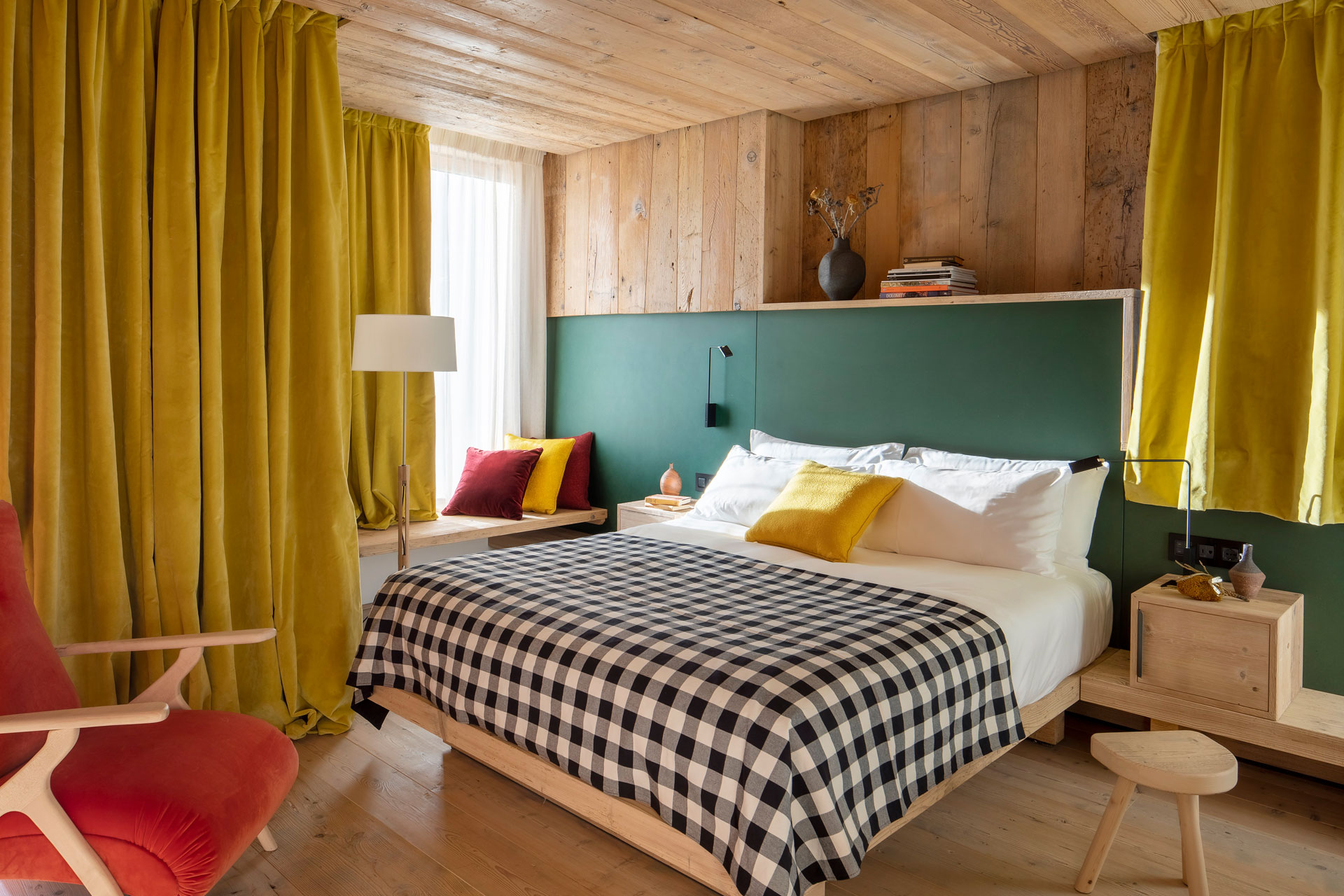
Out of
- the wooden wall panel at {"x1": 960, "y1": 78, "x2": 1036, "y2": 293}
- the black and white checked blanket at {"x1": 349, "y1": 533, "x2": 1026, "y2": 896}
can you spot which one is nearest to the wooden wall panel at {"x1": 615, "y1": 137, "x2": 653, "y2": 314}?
the wooden wall panel at {"x1": 960, "y1": 78, "x2": 1036, "y2": 293}

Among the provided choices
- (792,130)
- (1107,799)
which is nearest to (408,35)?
(792,130)

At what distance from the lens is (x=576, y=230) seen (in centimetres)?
494

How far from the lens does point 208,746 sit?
2.07 metres

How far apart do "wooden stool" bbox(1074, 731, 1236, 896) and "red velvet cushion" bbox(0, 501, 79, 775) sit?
249 centimetres

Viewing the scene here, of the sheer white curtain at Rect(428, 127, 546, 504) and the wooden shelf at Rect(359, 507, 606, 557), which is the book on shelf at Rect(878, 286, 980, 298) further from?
the sheer white curtain at Rect(428, 127, 546, 504)

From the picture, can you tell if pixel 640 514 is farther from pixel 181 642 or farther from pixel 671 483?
pixel 181 642

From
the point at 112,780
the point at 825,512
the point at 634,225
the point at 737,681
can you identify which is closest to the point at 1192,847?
the point at 737,681

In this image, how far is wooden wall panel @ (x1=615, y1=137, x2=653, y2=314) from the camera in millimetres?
4570

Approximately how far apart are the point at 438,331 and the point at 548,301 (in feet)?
5.22

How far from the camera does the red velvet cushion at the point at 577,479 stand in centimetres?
482

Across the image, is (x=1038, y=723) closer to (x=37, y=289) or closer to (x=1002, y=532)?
(x=1002, y=532)

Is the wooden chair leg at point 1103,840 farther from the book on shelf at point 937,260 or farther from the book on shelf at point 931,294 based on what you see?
the book on shelf at point 937,260

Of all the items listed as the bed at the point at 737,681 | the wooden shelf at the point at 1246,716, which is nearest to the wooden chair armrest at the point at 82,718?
the bed at the point at 737,681

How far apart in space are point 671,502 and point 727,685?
7.61 ft
